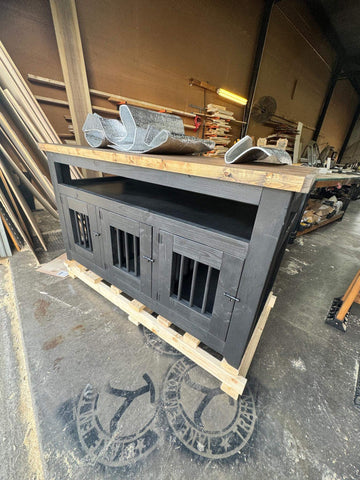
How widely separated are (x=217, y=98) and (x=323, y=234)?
3.38m

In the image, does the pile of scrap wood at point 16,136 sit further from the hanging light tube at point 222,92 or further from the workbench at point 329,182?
the workbench at point 329,182

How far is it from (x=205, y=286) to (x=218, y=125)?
400 centimetres

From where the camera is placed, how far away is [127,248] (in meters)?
1.25

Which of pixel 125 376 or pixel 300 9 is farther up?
pixel 300 9

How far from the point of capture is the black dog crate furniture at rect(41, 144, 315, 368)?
27.2 inches

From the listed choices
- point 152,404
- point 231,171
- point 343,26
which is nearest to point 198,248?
point 231,171

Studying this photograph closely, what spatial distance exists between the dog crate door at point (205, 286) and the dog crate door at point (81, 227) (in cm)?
57

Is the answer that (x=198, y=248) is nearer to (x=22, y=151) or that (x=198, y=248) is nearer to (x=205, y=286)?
(x=205, y=286)

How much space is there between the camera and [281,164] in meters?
0.94

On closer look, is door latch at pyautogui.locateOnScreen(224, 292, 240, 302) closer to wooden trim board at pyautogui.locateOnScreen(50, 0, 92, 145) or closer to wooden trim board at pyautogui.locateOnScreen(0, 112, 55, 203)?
wooden trim board at pyautogui.locateOnScreen(0, 112, 55, 203)

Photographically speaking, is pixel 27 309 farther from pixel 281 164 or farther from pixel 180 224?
pixel 281 164

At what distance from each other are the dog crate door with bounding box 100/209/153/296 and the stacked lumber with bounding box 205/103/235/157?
3.22 meters

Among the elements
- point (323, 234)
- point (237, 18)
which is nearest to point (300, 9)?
point (237, 18)

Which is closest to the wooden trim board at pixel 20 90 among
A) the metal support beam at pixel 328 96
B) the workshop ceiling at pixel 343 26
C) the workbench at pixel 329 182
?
the workbench at pixel 329 182
